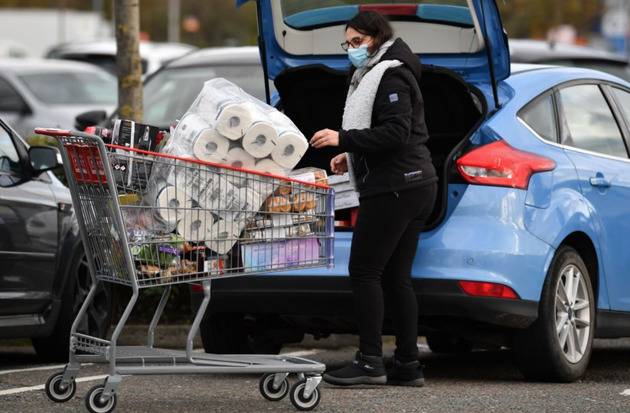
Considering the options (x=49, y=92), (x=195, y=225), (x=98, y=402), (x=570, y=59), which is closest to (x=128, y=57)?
(x=195, y=225)

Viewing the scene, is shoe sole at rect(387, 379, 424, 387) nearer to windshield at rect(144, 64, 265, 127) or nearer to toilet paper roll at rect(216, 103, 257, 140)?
toilet paper roll at rect(216, 103, 257, 140)

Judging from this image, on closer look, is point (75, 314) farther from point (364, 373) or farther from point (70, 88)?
point (70, 88)

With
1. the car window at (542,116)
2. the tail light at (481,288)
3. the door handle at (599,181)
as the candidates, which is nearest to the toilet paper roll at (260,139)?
the tail light at (481,288)

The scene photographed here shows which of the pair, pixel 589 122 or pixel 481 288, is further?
pixel 589 122

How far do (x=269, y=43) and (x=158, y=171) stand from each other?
2.06 m

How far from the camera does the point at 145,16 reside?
94062 millimetres

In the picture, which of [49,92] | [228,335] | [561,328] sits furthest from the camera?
[49,92]

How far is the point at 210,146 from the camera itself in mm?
6480

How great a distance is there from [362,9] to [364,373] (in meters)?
1.92

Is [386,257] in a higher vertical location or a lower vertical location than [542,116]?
lower

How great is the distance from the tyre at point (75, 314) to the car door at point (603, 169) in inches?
106

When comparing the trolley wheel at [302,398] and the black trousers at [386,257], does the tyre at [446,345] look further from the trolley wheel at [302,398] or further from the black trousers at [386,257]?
the trolley wheel at [302,398]

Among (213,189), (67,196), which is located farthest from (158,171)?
(67,196)

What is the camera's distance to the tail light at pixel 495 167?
7332 millimetres
